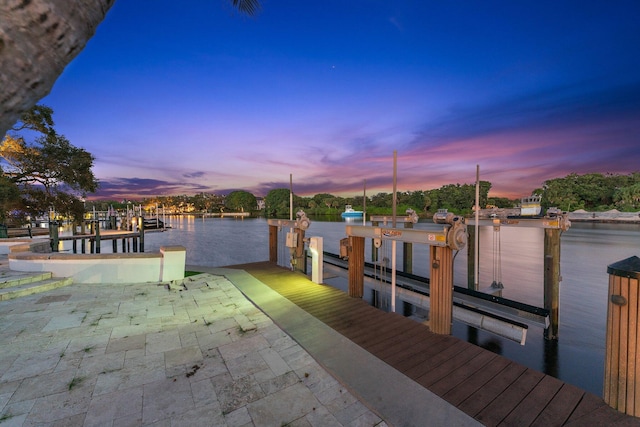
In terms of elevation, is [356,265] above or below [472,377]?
above

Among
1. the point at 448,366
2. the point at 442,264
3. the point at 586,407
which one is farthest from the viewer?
the point at 442,264

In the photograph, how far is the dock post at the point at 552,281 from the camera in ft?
21.8

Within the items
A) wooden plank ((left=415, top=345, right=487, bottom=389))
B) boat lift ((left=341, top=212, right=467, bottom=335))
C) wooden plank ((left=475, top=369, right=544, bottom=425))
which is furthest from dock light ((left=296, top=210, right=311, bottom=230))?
wooden plank ((left=475, top=369, right=544, bottom=425))

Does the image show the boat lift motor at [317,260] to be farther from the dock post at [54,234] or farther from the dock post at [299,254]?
the dock post at [54,234]

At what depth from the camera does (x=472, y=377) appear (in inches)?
119

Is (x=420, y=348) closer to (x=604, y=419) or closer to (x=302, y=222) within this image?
(x=604, y=419)

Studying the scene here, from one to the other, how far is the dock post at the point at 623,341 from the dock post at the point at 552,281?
5418mm

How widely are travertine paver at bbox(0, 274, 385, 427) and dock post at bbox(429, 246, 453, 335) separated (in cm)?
218

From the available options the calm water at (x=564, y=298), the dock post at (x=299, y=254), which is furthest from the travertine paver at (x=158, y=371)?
the calm water at (x=564, y=298)

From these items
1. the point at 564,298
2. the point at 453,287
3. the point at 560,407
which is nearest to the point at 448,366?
the point at 560,407

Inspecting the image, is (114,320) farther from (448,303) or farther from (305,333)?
(448,303)

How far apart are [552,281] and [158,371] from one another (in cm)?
883

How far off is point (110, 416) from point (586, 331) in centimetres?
1056

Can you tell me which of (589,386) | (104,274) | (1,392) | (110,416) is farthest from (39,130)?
(589,386)
